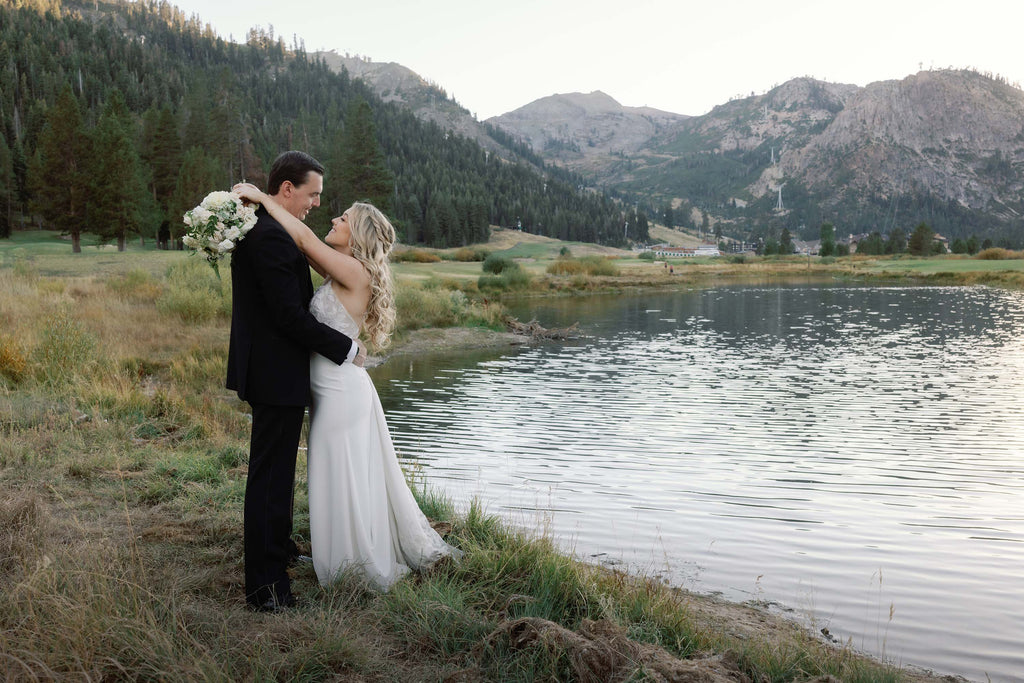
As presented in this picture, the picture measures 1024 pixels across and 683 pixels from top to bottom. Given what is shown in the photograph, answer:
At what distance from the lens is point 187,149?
272 feet

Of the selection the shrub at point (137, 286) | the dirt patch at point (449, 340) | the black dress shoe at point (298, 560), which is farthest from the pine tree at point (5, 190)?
the black dress shoe at point (298, 560)

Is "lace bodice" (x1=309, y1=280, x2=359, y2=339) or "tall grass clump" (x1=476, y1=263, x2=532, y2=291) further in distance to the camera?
"tall grass clump" (x1=476, y1=263, x2=532, y2=291)

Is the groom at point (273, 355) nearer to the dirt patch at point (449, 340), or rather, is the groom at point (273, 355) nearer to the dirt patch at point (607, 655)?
the dirt patch at point (607, 655)

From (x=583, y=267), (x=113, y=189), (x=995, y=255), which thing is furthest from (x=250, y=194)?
(x=995, y=255)

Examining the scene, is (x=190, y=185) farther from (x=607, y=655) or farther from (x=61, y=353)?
(x=607, y=655)

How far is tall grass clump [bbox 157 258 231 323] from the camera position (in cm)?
2350

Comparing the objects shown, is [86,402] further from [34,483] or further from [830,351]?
[830,351]

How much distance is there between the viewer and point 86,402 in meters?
10.4

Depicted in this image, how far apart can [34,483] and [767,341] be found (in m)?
28.2

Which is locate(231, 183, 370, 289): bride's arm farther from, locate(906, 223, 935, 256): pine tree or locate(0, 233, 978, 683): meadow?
locate(906, 223, 935, 256): pine tree

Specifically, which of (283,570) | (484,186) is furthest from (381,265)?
(484,186)

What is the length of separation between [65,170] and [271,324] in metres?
65.4

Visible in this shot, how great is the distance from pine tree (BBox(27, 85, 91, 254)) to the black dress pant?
60.8 metres

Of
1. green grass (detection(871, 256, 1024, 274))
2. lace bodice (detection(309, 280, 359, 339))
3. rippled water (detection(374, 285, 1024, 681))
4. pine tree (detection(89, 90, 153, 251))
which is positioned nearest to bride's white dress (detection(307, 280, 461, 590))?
lace bodice (detection(309, 280, 359, 339))
